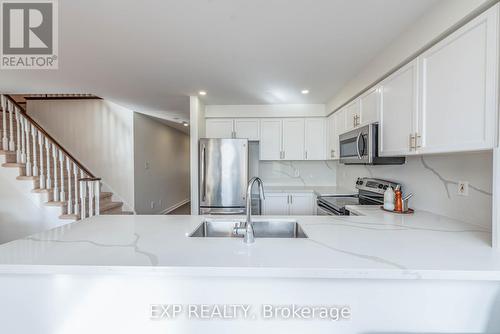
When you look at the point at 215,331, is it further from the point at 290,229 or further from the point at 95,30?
the point at 95,30

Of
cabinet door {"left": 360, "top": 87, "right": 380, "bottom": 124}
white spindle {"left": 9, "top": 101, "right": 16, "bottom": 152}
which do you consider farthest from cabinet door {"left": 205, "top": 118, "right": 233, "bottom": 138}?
white spindle {"left": 9, "top": 101, "right": 16, "bottom": 152}

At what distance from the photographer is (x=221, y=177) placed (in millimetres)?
3131

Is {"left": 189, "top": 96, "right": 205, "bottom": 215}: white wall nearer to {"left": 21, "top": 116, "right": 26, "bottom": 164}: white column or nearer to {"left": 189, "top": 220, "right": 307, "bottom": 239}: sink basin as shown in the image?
{"left": 189, "top": 220, "right": 307, "bottom": 239}: sink basin

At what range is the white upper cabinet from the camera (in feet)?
8.10

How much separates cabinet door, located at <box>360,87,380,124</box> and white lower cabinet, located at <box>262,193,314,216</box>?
4.81ft

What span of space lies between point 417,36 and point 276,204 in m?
2.53

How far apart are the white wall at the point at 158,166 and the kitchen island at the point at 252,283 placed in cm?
389

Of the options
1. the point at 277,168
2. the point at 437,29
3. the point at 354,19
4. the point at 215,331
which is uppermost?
the point at 354,19

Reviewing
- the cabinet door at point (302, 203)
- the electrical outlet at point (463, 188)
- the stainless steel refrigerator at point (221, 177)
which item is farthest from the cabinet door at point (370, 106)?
the stainless steel refrigerator at point (221, 177)

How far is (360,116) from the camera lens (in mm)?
2416

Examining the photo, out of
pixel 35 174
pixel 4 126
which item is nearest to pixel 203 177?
pixel 35 174

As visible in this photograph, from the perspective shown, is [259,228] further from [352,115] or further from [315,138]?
[315,138]

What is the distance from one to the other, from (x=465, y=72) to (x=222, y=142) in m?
2.51

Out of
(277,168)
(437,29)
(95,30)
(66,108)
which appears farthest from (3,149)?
(437,29)
